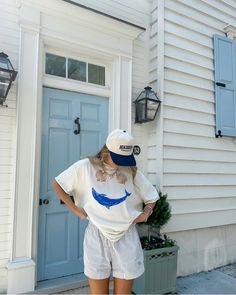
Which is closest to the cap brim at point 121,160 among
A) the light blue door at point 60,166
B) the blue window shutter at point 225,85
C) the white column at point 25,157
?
the white column at point 25,157

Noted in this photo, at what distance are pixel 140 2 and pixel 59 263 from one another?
10.4 ft

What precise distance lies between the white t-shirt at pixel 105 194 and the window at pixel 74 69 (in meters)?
1.61

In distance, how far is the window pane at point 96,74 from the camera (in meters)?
3.29

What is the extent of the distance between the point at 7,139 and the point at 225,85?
119 inches

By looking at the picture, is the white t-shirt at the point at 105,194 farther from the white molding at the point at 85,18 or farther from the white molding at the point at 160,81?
the white molding at the point at 85,18

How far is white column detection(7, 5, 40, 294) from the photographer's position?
2.58m

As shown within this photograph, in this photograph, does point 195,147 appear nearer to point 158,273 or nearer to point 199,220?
point 199,220

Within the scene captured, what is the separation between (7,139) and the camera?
2688 mm

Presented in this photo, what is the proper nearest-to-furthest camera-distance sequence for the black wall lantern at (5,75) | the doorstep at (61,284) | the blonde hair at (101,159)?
the blonde hair at (101,159) < the black wall lantern at (5,75) < the doorstep at (61,284)

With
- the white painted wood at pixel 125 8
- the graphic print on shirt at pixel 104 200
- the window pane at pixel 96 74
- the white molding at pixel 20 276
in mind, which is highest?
the white painted wood at pixel 125 8

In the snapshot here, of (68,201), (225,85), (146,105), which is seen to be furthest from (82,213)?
(225,85)

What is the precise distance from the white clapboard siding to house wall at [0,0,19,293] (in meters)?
1.65

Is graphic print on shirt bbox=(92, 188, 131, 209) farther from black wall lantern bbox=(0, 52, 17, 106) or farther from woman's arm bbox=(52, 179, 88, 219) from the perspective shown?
black wall lantern bbox=(0, 52, 17, 106)

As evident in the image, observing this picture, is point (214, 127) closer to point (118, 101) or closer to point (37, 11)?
point (118, 101)
